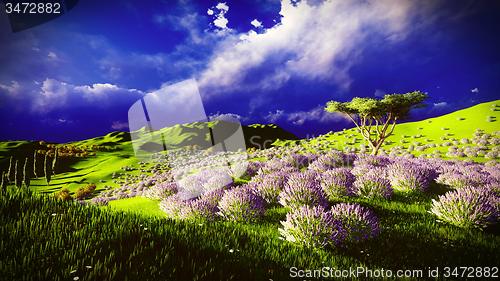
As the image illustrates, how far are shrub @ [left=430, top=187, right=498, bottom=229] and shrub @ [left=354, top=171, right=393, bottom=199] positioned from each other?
1.21 meters

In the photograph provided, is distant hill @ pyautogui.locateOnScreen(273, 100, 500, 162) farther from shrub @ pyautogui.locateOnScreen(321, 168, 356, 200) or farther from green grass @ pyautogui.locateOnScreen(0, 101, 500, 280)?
green grass @ pyautogui.locateOnScreen(0, 101, 500, 280)

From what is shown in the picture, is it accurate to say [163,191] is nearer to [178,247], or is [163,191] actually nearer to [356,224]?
[178,247]

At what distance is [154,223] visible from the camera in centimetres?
418

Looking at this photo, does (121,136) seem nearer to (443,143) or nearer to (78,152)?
(78,152)

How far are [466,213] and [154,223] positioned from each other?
19.7 ft

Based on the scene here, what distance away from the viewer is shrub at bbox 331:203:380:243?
15.1ft

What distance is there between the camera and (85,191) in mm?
26375

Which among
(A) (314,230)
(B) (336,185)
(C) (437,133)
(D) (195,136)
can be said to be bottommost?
(A) (314,230)

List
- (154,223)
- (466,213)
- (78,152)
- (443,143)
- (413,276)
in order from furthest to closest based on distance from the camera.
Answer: (78,152) < (443,143) < (466,213) < (154,223) < (413,276)

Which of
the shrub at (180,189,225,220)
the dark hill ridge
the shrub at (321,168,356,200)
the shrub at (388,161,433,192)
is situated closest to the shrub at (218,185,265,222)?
the shrub at (180,189,225,220)

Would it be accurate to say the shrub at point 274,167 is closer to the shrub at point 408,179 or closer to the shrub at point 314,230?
the shrub at point 408,179

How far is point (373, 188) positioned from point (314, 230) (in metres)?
3.38

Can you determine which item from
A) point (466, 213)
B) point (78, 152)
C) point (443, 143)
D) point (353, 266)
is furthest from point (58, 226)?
point (78, 152)

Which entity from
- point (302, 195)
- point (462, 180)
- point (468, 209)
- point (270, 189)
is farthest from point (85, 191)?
point (468, 209)
